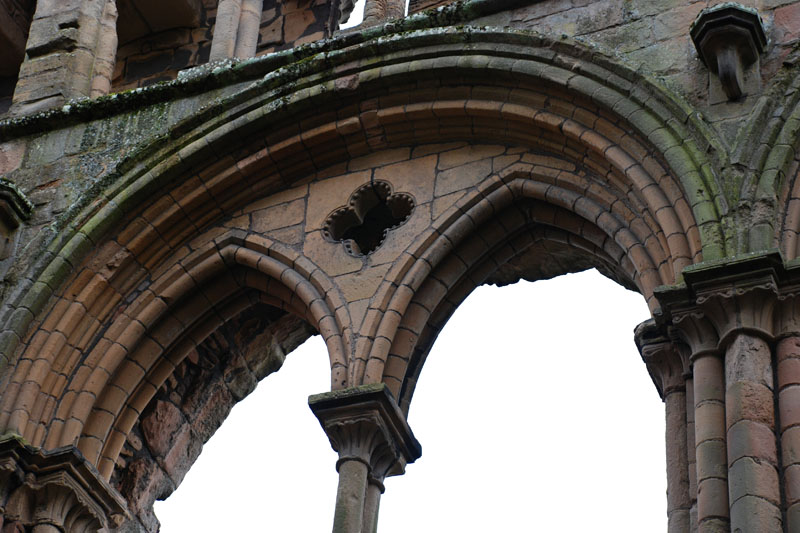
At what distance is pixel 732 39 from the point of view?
888cm

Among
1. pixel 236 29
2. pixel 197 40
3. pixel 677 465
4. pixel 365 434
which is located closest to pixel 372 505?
pixel 365 434

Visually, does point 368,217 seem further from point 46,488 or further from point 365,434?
point 46,488

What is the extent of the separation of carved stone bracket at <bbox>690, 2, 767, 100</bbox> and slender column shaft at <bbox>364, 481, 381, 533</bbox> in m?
2.75

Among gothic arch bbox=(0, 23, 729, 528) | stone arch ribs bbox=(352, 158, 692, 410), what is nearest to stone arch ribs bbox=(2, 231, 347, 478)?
gothic arch bbox=(0, 23, 729, 528)

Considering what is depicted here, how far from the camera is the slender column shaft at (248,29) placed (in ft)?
38.3

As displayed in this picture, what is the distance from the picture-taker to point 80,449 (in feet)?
32.8

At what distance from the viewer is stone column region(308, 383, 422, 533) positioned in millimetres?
8906

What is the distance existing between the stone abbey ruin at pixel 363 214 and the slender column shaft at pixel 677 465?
0.01m

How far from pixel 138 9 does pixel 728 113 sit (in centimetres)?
639

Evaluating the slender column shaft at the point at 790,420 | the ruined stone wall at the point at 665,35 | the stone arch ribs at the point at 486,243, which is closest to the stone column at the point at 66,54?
the ruined stone wall at the point at 665,35

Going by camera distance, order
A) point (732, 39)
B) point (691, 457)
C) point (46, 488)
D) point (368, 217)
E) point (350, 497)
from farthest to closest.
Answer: point (368, 217), point (46, 488), point (732, 39), point (350, 497), point (691, 457)

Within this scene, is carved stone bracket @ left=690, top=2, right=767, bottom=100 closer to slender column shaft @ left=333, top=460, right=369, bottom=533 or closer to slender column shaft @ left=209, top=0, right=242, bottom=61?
slender column shaft @ left=333, top=460, right=369, bottom=533

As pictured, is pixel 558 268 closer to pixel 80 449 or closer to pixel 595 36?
pixel 595 36

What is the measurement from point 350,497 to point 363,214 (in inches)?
81.3
